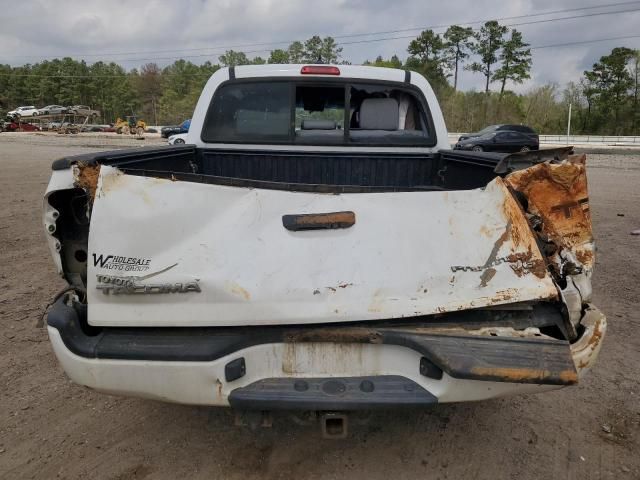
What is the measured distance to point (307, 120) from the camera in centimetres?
421

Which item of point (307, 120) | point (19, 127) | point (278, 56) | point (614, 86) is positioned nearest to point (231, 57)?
point (278, 56)

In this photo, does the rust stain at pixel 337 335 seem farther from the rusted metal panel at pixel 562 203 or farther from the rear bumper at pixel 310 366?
the rusted metal panel at pixel 562 203

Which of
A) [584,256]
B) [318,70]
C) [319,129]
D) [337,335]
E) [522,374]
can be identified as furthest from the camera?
[319,129]

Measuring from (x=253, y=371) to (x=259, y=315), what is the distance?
265 millimetres

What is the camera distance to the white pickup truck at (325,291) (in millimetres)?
1970

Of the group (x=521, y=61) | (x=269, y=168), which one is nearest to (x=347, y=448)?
(x=269, y=168)

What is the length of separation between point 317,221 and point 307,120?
93.8 inches

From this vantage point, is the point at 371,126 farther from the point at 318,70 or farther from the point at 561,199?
the point at 561,199

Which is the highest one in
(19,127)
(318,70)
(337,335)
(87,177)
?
(19,127)

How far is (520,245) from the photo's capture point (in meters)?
2.04

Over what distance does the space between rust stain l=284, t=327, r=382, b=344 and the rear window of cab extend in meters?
2.28

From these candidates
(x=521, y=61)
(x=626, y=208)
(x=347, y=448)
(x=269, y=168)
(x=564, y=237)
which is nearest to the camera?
(x=564, y=237)

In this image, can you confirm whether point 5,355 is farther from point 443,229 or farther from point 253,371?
point 443,229

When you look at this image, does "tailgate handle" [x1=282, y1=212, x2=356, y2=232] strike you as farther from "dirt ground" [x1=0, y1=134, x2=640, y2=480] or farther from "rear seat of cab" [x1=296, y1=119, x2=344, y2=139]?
"rear seat of cab" [x1=296, y1=119, x2=344, y2=139]
